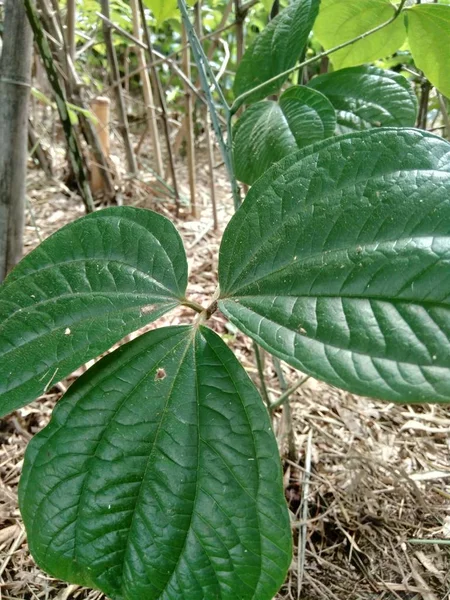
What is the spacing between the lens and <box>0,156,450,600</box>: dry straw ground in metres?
0.72

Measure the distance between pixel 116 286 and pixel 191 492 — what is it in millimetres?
231

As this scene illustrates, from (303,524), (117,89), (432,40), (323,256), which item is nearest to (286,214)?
(323,256)

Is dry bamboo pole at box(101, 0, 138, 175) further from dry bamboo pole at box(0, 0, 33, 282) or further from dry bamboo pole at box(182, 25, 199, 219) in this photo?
dry bamboo pole at box(0, 0, 33, 282)

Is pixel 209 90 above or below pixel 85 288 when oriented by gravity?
above

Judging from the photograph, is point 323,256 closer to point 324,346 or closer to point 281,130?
point 324,346

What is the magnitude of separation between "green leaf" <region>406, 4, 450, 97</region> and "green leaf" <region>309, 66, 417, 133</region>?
4 cm

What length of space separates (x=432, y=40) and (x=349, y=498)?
2.30 feet

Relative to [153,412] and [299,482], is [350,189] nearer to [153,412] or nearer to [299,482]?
[153,412]

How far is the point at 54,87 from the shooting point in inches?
33.4

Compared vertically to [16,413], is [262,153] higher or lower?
higher

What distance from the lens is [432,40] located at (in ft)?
2.27

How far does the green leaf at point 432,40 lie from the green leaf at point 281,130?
0.52 ft

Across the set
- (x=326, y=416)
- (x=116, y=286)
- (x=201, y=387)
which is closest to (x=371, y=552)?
(x=326, y=416)

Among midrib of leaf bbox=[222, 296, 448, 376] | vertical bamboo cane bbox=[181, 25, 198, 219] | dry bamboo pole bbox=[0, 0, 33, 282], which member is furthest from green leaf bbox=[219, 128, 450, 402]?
vertical bamboo cane bbox=[181, 25, 198, 219]
